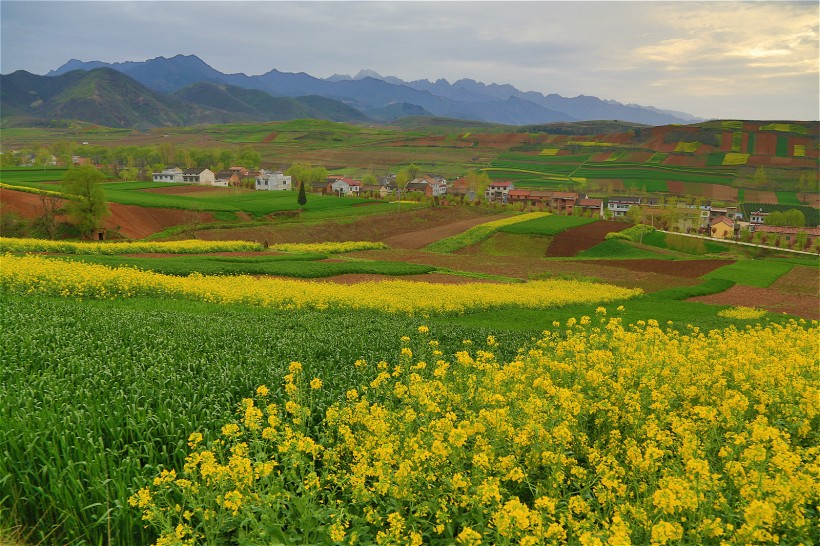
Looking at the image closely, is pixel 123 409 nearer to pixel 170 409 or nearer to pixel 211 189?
pixel 170 409

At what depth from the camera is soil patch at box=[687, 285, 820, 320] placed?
3810 cm

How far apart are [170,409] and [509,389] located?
588 centimetres

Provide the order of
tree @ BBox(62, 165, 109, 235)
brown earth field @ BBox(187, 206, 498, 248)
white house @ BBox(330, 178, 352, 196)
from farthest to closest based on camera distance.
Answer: white house @ BBox(330, 178, 352, 196), brown earth field @ BBox(187, 206, 498, 248), tree @ BBox(62, 165, 109, 235)

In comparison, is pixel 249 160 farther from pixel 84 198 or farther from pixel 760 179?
pixel 760 179

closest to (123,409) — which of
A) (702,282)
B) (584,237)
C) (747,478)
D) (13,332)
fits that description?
(13,332)

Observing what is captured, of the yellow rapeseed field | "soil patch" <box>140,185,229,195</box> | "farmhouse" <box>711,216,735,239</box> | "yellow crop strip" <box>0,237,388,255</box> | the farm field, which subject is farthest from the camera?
"farmhouse" <box>711,216,735,239</box>

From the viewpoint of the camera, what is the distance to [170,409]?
8.29 meters

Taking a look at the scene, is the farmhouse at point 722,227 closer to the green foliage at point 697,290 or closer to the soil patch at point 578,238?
the soil patch at point 578,238

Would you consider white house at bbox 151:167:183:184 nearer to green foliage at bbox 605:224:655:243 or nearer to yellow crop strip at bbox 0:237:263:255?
yellow crop strip at bbox 0:237:263:255

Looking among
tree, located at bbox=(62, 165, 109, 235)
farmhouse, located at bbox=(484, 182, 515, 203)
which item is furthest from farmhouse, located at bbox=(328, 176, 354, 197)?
tree, located at bbox=(62, 165, 109, 235)

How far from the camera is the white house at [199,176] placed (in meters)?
137

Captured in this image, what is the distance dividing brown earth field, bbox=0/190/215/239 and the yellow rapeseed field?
228 feet

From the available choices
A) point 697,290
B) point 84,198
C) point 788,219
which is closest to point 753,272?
point 697,290

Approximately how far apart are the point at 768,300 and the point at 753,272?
17772mm
